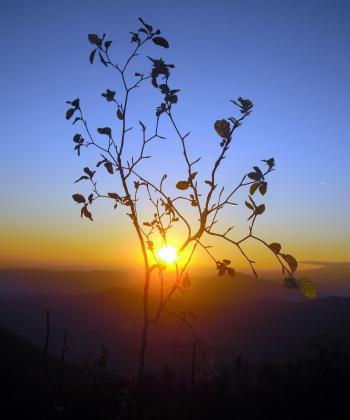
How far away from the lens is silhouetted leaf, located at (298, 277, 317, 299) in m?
→ 1.80

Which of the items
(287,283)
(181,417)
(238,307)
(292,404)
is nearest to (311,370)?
(292,404)

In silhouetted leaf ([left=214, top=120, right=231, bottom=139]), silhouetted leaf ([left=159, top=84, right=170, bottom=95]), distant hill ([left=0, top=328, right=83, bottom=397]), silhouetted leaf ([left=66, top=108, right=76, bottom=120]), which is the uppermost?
silhouetted leaf ([left=159, top=84, right=170, bottom=95])

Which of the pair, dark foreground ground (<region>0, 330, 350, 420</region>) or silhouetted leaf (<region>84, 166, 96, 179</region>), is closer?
silhouetted leaf (<region>84, 166, 96, 179</region>)

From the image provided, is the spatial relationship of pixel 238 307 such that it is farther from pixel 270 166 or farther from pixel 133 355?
pixel 270 166

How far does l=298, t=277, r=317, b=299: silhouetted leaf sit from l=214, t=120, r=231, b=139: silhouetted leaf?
0.85m

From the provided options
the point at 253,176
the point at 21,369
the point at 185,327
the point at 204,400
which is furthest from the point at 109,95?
the point at 185,327

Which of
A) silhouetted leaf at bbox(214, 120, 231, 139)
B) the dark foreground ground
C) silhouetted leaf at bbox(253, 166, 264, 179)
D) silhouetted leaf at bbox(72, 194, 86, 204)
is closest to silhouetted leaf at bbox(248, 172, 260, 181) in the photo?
silhouetted leaf at bbox(253, 166, 264, 179)

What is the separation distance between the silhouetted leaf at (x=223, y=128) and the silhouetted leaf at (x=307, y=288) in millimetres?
850

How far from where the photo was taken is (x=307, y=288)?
1.82 meters

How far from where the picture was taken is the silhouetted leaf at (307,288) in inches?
70.9

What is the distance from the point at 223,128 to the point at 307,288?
92cm

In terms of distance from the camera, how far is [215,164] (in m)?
2.22

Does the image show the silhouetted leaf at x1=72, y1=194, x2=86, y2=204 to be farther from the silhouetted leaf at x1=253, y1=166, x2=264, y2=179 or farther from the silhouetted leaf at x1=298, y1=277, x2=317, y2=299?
the silhouetted leaf at x1=298, y1=277, x2=317, y2=299

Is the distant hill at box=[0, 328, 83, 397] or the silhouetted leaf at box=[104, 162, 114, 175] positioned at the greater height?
the silhouetted leaf at box=[104, 162, 114, 175]
